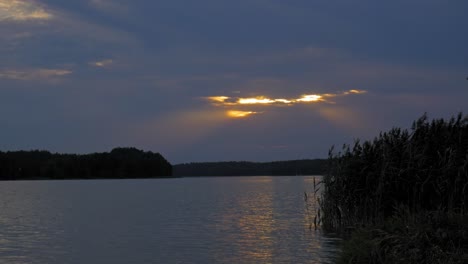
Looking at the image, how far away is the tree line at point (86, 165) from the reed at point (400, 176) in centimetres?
14692

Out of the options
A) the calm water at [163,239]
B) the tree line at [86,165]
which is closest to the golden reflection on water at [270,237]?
the calm water at [163,239]

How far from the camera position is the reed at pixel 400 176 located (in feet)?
77.5

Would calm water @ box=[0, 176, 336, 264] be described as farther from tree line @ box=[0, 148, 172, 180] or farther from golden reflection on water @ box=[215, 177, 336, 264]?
tree line @ box=[0, 148, 172, 180]

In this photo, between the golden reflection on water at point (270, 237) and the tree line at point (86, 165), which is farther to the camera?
the tree line at point (86, 165)

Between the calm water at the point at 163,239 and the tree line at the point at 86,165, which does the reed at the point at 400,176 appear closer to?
the calm water at the point at 163,239

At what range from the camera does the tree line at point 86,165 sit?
165 m

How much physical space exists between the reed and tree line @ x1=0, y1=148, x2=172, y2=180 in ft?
482

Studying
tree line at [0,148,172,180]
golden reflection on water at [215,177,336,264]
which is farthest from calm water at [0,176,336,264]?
tree line at [0,148,172,180]

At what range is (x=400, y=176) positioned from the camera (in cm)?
2494

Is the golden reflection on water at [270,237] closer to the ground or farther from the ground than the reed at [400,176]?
closer to the ground

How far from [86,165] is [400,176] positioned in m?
155

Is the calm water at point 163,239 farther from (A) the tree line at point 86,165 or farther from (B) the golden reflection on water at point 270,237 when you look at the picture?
(A) the tree line at point 86,165

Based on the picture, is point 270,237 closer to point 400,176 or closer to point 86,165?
point 400,176

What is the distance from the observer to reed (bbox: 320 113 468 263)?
23.6 metres
